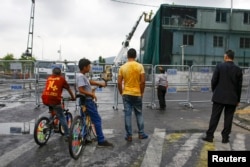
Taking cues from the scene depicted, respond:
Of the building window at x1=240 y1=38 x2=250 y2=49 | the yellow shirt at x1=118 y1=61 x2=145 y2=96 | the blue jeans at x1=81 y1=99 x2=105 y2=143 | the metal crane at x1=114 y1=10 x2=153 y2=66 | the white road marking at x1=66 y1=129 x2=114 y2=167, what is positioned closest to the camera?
the white road marking at x1=66 y1=129 x2=114 y2=167

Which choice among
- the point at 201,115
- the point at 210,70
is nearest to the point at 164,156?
the point at 201,115

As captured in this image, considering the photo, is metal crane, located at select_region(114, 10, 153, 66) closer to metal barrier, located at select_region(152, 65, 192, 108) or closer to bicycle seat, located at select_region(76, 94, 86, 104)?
metal barrier, located at select_region(152, 65, 192, 108)

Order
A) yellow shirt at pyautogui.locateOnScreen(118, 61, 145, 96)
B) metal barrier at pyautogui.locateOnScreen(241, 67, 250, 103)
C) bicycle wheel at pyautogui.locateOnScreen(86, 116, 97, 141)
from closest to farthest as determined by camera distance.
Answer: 1. bicycle wheel at pyautogui.locateOnScreen(86, 116, 97, 141)
2. yellow shirt at pyautogui.locateOnScreen(118, 61, 145, 96)
3. metal barrier at pyautogui.locateOnScreen(241, 67, 250, 103)

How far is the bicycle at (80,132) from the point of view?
20.8ft

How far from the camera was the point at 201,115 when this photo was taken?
12.4m

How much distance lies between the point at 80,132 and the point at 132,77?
5.60 feet

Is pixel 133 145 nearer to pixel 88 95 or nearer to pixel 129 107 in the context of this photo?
pixel 129 107

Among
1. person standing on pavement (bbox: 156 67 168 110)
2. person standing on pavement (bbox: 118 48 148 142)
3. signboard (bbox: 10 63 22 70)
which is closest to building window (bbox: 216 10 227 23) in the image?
person standing on pavement (bbox: 156 67 168 110)

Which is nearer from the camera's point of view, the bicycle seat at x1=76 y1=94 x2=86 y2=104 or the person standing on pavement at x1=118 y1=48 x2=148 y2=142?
the bicycle seat at x1=76 y1=94 x2=86 y2=104

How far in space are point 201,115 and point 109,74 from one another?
4.04 metres

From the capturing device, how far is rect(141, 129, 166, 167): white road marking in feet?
20.6

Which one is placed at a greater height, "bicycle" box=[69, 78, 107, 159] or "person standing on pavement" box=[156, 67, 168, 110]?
"person standing on pavement" box=[156, 67, 168, 110]

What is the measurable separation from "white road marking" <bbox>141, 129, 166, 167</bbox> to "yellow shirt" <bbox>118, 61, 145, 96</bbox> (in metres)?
1.08

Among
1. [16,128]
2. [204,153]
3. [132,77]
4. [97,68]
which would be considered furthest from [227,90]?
[97,68]
